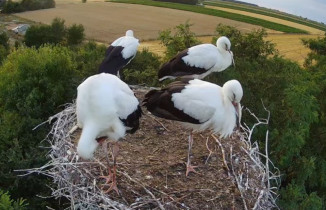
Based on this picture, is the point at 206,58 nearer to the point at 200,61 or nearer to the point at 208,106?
the point at 200,61

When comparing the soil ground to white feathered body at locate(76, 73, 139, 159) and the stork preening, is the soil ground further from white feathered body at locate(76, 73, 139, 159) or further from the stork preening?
the stork preening

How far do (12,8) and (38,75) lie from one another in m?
24.4

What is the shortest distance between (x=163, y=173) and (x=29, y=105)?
307 cm

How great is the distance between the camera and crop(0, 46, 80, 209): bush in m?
6.09

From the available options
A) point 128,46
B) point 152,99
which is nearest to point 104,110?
point 152,99

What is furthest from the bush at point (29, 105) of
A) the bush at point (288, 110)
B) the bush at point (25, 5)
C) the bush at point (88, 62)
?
the bush at point (25, 5)

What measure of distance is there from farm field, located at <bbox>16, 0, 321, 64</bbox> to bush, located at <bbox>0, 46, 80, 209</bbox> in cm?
1195

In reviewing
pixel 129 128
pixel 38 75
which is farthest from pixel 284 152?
pixel 38 75

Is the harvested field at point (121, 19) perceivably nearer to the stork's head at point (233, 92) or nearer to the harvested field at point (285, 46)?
the harvested field at point (285, 46)

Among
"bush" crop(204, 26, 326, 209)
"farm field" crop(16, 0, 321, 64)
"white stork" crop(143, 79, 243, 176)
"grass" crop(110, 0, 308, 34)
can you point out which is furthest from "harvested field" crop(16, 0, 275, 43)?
"white stork" crop(143, 79, 243, 176)

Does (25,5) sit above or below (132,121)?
below

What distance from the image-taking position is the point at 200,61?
657cm

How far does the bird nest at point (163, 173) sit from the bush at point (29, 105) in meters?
0.78

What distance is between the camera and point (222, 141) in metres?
6.09
